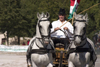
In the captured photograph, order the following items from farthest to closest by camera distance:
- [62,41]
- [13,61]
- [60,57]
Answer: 1. [13,61]
2. [62,41]
3. [60,57]

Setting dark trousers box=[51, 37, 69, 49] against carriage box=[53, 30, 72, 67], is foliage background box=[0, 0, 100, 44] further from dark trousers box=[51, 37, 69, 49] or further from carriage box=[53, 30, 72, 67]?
carriage box=[53, 30, 72, 67]

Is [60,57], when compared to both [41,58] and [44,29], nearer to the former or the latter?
[41,58]

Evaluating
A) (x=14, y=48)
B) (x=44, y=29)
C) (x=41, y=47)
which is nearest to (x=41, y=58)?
(x=41, y=47)

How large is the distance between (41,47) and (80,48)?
117 centimetres

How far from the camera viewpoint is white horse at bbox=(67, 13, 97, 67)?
25.4ft

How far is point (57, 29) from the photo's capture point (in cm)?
909

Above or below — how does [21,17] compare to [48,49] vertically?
above

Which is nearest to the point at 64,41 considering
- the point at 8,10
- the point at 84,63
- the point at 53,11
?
the point at 84,63

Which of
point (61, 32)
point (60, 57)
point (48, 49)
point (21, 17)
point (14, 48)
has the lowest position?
point (14, 48)

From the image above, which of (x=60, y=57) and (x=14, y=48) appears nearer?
(x=60, y=57)

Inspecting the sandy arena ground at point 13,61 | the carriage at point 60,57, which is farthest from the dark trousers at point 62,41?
the sandy arena ground at point 13,61

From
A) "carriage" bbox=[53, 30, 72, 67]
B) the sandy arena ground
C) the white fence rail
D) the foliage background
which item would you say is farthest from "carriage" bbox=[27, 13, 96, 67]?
the foliage background

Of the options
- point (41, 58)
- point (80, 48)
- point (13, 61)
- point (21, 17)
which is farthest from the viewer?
point (21, 17)

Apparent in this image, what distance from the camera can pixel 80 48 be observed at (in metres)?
8.12
